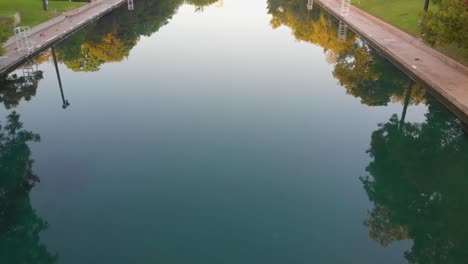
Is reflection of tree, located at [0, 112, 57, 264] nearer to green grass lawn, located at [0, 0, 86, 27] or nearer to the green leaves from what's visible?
the green leaves

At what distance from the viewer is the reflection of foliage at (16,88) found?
25.5 m

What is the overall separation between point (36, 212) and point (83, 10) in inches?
1620

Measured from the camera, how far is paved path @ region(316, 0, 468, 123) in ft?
76.0

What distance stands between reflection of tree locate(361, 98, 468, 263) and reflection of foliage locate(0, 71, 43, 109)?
2258 cm

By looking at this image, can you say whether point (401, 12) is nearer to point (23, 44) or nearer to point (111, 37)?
point (111, 37)

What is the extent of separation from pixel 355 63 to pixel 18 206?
27915 millimetres

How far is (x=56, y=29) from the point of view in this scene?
40.2 metres

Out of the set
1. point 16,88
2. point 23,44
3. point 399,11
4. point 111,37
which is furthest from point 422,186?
point 111,37

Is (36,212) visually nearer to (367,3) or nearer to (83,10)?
(83,10)

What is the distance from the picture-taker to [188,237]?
13828 millimetres

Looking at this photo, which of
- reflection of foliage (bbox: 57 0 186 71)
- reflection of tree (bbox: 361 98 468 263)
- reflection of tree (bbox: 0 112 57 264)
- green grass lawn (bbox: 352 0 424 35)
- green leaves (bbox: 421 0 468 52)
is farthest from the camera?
green grass lawn (bbox: 352 0 424 35)

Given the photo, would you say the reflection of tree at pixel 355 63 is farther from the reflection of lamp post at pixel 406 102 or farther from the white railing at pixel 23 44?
the white railing at pixel 23 44

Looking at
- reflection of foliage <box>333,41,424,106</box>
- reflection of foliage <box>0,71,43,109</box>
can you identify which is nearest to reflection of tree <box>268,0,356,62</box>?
reflection of foliage <box>333,41,424,106</box>

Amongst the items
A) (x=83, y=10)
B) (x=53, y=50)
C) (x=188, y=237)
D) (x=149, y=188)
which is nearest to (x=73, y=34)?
(x=53, y=50)
